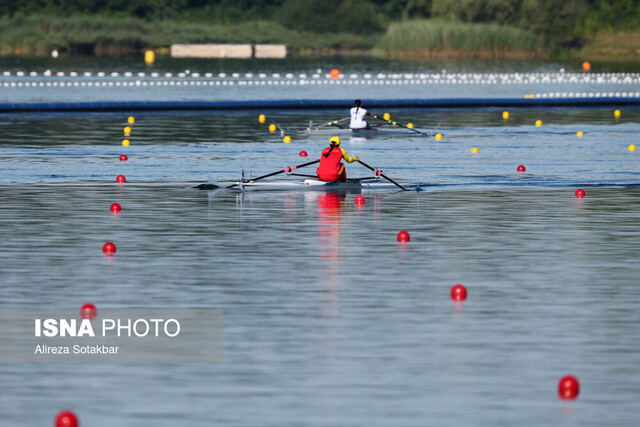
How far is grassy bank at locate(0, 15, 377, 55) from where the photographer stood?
117 metres

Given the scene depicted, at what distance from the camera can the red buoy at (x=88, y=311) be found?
12414 millimetres

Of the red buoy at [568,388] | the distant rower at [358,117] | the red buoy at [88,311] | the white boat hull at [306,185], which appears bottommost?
the red buoy at [568,388]

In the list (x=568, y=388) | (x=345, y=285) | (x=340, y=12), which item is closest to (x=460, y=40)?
(x=340, y=12)

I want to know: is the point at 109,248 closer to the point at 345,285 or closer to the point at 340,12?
the point at 345,285

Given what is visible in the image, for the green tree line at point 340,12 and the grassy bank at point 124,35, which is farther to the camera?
the grassy bank at point 124,35

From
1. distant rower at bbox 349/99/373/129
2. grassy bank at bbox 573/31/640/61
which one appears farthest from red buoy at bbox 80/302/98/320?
grassy bank at bbox 573/31/640/61

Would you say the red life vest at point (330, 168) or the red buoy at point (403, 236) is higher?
the red life vest at point (330, 168)

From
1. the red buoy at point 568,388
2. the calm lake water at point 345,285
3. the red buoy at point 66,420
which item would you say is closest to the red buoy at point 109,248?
the calm lake water at point 345,285

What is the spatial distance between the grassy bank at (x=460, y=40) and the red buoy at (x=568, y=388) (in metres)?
86.4

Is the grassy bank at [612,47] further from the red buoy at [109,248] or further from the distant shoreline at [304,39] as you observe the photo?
A: the red buoy at [109,248]

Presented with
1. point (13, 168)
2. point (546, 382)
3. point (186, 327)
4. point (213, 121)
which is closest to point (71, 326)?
point (186, 327)

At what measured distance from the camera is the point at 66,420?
29.3ft

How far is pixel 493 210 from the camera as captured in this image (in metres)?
21.0

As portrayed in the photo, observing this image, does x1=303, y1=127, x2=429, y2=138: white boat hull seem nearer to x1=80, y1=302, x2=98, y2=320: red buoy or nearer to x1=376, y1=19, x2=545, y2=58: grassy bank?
x1=80, y1=302, x2=98, y2=320: red buoy
